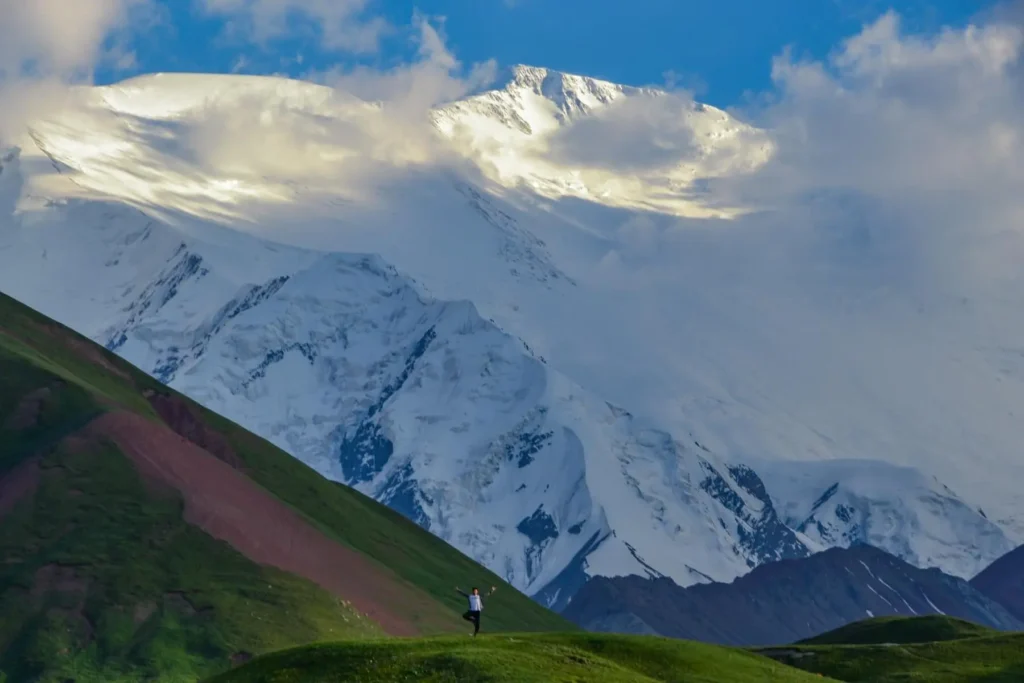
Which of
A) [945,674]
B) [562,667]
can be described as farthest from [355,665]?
[945,674]

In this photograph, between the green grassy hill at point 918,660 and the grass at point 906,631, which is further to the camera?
the grass at point 906,631

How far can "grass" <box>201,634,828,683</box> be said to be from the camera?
91375mm

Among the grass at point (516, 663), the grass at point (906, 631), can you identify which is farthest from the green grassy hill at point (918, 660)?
the grass at point (906, 631)

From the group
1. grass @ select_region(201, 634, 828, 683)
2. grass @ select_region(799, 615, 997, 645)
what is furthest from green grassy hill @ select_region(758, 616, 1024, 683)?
grass @ select_region(799, 615, 997, 645)

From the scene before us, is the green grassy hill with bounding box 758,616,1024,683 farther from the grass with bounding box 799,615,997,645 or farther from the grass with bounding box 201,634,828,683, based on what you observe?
the grass with bounding box 799,615,997,645

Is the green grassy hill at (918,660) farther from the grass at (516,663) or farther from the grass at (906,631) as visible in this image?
the grass at (906,631)

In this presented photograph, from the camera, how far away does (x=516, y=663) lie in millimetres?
93062

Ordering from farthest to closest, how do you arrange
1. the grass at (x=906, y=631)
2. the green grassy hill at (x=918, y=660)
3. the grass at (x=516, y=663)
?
the grass at (x=906, y=631)
the green grassy hill at (x=918, y=660)
the grass at (x=516, y=663)

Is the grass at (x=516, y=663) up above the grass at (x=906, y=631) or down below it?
below

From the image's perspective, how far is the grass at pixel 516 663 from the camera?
91.4 m

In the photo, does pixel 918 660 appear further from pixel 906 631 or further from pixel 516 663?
pixel 906 631

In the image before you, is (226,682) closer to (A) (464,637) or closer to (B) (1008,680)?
(A) (464,637)

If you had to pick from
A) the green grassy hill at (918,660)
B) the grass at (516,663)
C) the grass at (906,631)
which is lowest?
the grass at (516,663)

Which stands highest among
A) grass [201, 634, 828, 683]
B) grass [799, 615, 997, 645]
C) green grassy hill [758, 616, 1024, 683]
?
grass [799, 615, 997, 645]
